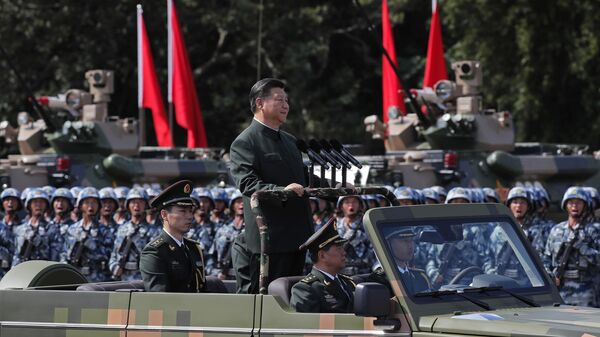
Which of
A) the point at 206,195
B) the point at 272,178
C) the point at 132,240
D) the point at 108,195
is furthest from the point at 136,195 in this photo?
the point at 272,178

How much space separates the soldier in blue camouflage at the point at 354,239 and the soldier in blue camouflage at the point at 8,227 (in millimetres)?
3625

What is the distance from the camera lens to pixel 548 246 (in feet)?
42.8

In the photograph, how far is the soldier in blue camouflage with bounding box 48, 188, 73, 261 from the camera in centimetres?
1586

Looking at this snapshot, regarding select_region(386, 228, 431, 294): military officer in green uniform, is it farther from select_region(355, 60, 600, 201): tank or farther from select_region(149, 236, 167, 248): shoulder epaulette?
select_region(355, 60, 600, 201): tank

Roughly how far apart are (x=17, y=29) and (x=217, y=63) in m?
4.97

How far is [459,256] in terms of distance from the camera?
7621 millimetres

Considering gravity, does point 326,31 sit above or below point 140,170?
above

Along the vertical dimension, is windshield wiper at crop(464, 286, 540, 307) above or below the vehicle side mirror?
below

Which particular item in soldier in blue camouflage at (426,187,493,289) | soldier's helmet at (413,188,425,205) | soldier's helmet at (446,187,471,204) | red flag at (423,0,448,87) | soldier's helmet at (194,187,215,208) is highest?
red flag at (423,0,448,87)

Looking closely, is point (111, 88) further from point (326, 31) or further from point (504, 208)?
point (504, 208)

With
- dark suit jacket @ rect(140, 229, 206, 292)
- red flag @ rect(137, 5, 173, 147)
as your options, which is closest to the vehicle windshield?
dark suit jacket @ rect(140, 229, 206, 292)

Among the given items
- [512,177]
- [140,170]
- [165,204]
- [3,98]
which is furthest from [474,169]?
[3,98]

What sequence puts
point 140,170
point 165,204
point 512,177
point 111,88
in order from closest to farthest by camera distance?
point 165,204 → point 512,177 → point 140,170 → point 111,88

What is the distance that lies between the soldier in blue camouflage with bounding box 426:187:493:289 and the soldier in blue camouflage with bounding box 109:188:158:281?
7268mm
